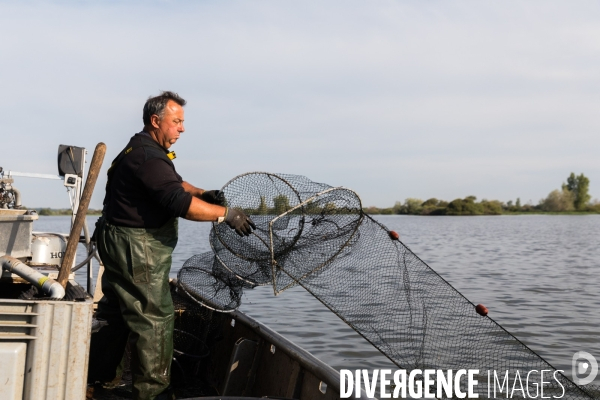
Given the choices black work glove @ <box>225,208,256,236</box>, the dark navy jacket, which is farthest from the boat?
black work glove @ <box>225,208,256,236</box>

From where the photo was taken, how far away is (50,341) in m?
3.02

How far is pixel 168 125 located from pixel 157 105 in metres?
0.14

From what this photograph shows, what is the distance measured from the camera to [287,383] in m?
4.16

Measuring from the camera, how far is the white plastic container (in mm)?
2975

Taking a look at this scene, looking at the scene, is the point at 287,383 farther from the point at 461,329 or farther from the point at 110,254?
the point at 461,329

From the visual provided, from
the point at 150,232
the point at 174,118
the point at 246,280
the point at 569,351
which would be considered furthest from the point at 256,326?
the point at 569,351

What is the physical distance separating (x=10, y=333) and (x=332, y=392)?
1.70 meters

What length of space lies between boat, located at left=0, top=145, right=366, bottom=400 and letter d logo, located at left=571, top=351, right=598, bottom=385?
15.6ft

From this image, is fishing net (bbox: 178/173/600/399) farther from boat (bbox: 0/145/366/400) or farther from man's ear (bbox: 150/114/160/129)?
man's ear (bbox: 150/114/160/129)

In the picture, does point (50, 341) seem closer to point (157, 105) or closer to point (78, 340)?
point (78, 340)

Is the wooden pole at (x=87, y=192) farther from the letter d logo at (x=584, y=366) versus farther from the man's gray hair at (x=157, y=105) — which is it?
the letter d logo at (x=584, y=366)

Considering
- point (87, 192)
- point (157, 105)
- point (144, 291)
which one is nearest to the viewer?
point (144, 291)

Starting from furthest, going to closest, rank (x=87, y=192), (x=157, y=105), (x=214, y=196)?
A: 1. (x=214, y=196)
2. (x=157, y=105)
3. (x=87, y=192)

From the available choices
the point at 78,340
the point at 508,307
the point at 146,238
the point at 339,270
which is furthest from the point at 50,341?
the point at 508,307
